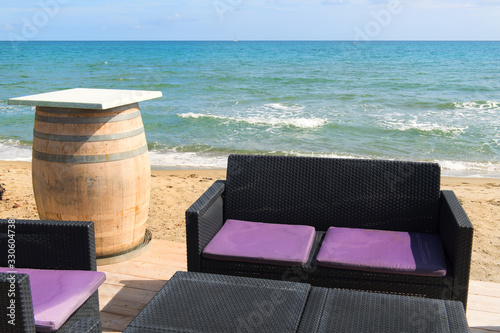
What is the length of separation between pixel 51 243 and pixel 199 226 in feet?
2.65

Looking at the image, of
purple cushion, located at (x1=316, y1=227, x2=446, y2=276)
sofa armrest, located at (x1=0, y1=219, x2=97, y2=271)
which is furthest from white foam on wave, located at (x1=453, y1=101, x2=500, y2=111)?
sofa armrest, located at (x1=0, y1=219, x2=97, y2=271)

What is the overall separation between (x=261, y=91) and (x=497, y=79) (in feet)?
46.7

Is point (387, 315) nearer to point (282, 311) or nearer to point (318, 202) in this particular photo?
point (282, 311)

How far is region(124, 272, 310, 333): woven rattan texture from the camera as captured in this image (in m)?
1.95

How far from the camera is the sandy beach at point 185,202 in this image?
4.98m

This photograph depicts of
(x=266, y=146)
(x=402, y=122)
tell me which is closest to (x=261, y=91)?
(x=402, y=122)

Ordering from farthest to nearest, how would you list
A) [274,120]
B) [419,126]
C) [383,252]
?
[274,120] → [419,126] → [383,252]

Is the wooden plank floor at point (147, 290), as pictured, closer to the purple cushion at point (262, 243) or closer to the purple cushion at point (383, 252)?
the purple cushion at point (383, 252)

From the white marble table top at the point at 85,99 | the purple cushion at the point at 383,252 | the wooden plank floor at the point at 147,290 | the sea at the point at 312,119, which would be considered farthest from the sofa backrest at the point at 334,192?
the sea at the point at 312,119

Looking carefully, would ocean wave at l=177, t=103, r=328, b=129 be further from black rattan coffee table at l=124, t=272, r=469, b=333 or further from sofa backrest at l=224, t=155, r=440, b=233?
black rattan coffee table at l=124, t=272, r=469, b=333

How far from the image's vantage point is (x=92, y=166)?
335 cm

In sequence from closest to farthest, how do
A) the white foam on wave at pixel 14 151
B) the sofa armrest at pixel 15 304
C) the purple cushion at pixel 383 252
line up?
the sofa armrest at pixel 15 304, the purple cushion at pixel 383 252, the white foam on wave at pixel 14 151

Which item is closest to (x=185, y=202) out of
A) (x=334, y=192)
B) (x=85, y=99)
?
(x=85, y=99)

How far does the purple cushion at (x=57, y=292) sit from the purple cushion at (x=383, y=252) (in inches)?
48.2
